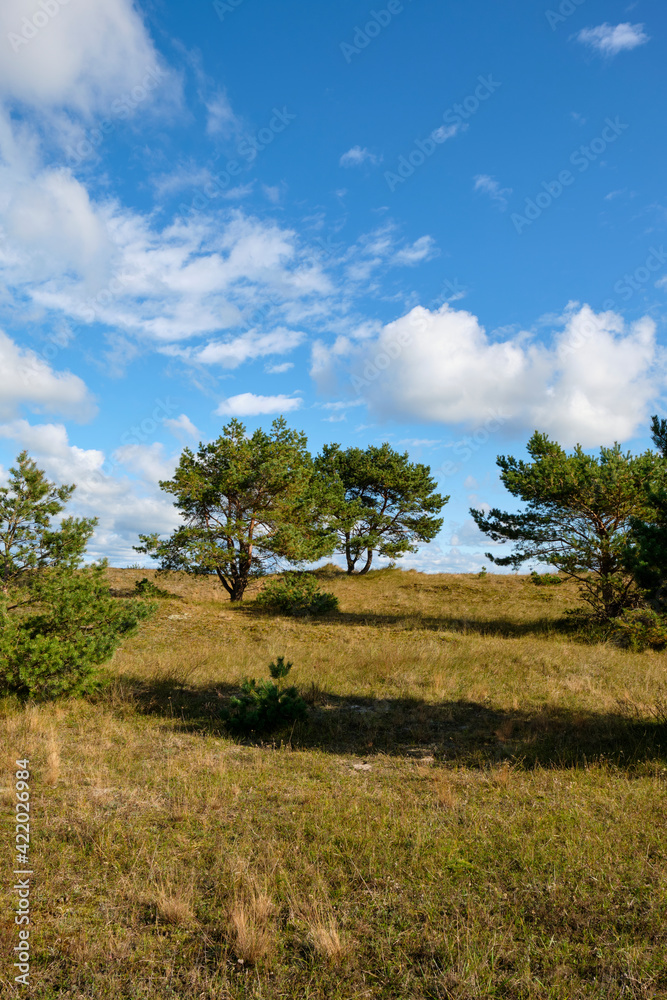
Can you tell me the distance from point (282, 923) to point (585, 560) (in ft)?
60.7

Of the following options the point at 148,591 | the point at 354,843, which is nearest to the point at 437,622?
the point at 148,591

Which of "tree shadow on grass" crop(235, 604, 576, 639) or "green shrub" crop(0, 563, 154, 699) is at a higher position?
"green shrub" crop(0, 563, 154, 699)

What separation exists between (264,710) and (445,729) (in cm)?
329

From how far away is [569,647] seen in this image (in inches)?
618

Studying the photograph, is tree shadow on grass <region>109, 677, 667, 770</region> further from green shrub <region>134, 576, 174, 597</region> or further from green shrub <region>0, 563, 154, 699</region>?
green shrub <region>134, 576, 174, 597</region>

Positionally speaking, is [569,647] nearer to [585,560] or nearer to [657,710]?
[585,560]

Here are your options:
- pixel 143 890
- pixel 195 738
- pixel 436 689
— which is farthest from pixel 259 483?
pixel 143 890

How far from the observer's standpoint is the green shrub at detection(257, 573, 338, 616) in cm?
2295

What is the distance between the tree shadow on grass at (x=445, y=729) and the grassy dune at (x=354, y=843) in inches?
2.1

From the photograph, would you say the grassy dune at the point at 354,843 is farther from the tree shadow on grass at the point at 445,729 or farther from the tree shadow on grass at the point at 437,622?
the tree shadow on grass at the point at 437,622

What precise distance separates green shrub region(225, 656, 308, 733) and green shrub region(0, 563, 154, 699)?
269 cm

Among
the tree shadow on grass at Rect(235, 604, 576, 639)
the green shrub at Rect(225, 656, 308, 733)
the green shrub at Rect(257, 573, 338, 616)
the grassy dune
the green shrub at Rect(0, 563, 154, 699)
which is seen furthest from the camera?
the green shrub at Rect(257, 573, 338, 616)

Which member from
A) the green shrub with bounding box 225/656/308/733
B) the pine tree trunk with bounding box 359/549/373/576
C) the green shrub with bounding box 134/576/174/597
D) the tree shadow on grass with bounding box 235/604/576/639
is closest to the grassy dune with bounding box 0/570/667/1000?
the green shrub with bounding box 225/656/308/733

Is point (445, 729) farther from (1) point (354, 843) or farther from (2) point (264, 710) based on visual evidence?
(1) point (354, 843)
